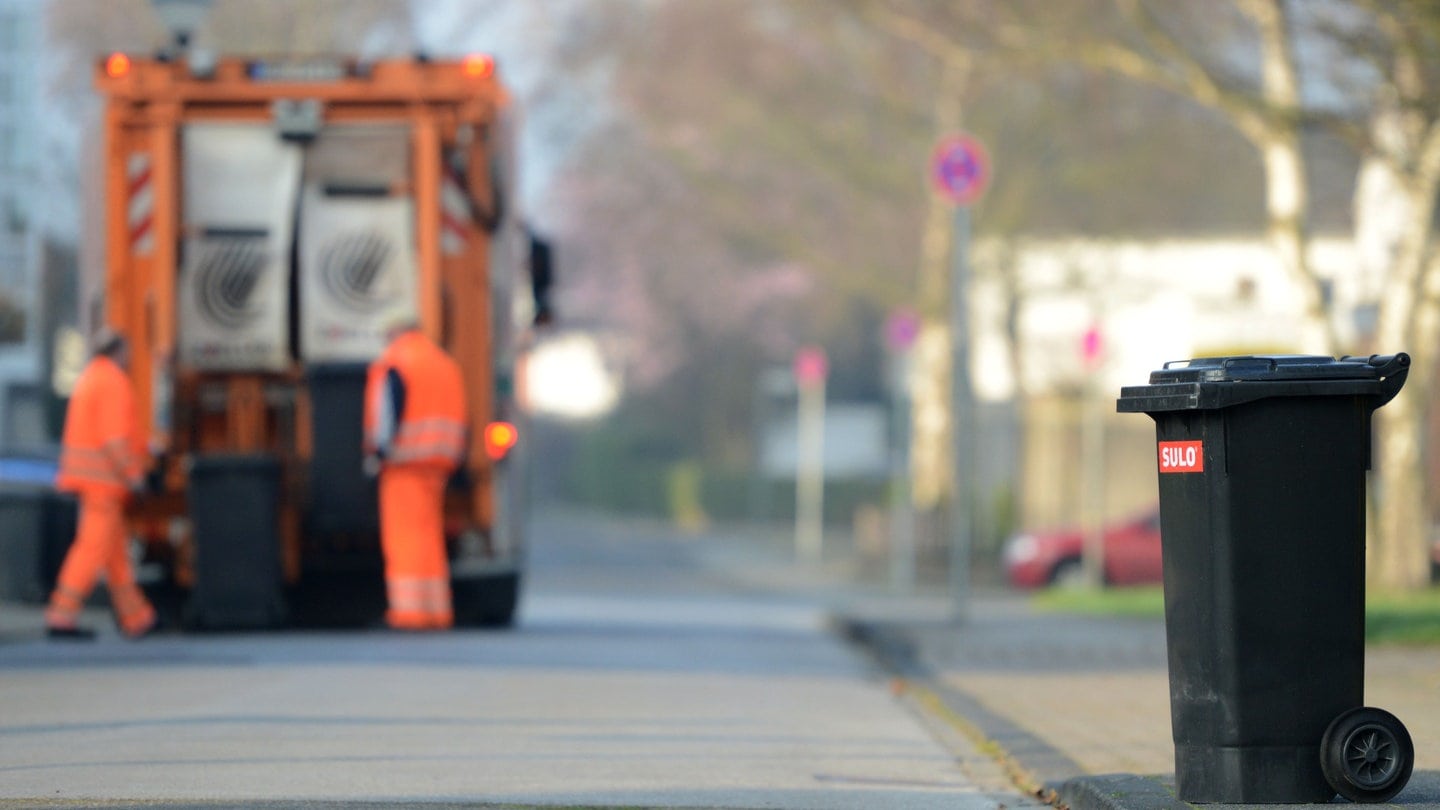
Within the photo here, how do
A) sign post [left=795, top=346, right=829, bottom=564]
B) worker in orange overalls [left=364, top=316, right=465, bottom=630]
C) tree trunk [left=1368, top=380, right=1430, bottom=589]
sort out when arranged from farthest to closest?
sign post [left=795, top=346, right=829, bottom=564], tree trunk [left=1368, top=380, right=1430, bottom=589], worker in orange overalls [left=364, top=316, right=465, bottom=630]

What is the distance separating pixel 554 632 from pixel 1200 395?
8.75 metres

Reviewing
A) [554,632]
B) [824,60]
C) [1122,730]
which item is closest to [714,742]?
[1122,730]

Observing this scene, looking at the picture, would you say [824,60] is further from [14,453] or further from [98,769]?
[98,769]

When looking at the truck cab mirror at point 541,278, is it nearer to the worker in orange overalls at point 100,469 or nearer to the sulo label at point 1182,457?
the worker in orange overalls at point 100,469

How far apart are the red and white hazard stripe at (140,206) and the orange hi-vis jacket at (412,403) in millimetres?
1435

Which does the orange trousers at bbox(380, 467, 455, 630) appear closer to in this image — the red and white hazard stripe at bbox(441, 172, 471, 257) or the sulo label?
the red and white hazard stripe at bbox(441, 172, 471, 257)

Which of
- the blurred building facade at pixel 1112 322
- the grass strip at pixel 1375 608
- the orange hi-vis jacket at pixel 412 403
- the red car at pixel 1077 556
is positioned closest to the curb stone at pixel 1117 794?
the grass strip at pixel 1375 608

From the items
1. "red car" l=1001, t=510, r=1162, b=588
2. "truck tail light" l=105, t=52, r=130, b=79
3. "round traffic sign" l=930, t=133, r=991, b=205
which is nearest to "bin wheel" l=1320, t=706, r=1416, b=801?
"truck tail light" l=105, t=52, r=130, b=79

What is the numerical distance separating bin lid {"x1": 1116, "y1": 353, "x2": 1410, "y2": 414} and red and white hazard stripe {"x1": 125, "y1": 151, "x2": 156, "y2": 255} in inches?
299

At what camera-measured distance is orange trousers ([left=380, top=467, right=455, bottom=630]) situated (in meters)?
12.8

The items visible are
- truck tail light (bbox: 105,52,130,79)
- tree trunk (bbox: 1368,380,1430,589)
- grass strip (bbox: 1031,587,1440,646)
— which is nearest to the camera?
truck tail light (bbox: 105,52,130,79)

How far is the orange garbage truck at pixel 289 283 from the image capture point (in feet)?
42.1

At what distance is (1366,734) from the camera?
21.2 ft

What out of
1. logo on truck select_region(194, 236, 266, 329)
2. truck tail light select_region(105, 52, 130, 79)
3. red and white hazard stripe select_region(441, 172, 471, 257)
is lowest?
logo on truck select_region(194, 236, 266, 329)
